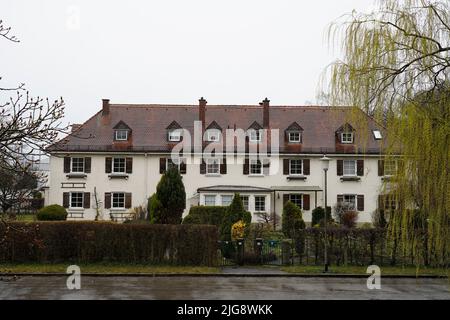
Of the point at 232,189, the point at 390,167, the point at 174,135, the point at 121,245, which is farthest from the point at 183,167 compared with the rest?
the point at 390,167

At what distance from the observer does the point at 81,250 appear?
78.9ft

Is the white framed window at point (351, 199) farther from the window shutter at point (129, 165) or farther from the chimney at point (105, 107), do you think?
the chimney at point (105, 107)

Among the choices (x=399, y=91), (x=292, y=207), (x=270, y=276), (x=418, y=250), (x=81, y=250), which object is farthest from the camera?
(x=292, y=207)

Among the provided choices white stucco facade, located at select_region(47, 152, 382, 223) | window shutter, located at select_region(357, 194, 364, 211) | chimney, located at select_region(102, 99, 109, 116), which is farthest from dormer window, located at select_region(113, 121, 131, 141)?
window shutter, located at select_region(357, 194, 364, 211)

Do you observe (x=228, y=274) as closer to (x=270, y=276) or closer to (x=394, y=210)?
(x=270, y=276)

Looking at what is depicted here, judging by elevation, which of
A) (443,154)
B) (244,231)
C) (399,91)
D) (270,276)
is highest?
(399,91)

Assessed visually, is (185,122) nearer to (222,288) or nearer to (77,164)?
→ (77,164)

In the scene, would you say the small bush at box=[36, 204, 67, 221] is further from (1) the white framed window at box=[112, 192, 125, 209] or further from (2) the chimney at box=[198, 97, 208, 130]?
(2) the chimney at box=[198, 97, 208, 130]

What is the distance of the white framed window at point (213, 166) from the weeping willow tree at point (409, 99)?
102 ft

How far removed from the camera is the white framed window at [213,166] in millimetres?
42844

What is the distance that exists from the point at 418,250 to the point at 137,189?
32.2 metres

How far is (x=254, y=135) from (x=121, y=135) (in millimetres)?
10196

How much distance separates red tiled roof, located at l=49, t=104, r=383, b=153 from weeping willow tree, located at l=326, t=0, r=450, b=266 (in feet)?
98.6

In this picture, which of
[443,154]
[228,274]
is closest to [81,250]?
[228,274]
